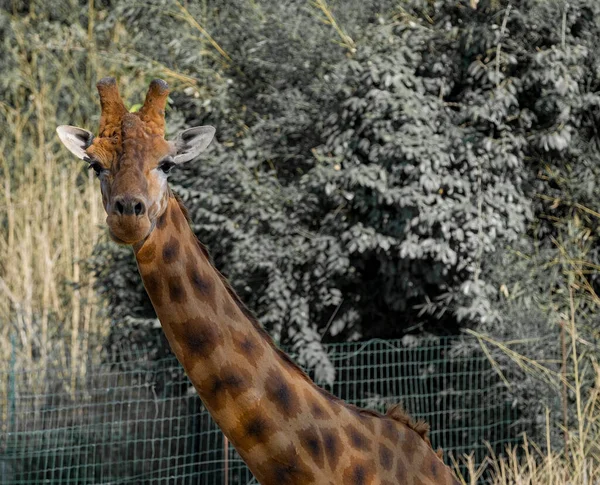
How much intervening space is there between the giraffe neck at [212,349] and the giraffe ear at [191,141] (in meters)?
0.22

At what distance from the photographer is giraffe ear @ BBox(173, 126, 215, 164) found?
317 centimetres

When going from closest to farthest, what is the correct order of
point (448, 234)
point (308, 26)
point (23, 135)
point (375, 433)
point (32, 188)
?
point (375, 433) → point (448, 234) → point (308, 26) → point (32, 188) → point (23, 135)

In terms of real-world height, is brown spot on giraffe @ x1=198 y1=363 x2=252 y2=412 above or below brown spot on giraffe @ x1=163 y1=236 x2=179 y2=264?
below

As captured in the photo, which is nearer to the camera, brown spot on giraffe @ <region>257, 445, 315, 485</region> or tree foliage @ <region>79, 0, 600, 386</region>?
brown spot on giraffe @ <region>257, 445, 315, 485</region>

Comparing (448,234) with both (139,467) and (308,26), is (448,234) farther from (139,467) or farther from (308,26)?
(139,467)

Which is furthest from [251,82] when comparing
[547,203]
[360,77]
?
[547,203]

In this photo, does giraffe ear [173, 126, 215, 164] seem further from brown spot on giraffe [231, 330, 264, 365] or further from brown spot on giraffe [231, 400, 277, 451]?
brown spot on giraffe [231, 400, 277, 451]

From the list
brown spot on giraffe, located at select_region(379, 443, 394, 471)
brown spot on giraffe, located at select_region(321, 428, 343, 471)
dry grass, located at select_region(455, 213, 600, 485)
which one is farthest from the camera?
dry grass, located at select_region(455, 213, 600, 485)

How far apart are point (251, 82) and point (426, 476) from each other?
4.91 m

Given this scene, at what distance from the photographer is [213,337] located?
303 centimetres

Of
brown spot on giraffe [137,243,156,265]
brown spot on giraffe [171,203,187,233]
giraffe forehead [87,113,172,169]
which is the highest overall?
giraffe forehead [87,113,172,169]

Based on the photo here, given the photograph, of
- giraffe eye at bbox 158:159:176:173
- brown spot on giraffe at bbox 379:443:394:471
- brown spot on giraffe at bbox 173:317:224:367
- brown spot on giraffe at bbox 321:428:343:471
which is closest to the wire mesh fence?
brown spot on giraffe at bbox 379:443:394:471

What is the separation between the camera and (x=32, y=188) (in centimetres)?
924

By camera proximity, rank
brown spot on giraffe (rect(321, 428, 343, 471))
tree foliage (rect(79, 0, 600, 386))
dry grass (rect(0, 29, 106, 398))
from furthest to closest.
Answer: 1. dry grass (rect(0, 29, 106, 398))
2. tree foliage (rect(79, 0, 600, 386))
3. brown spot on giraffe (rect(321, 428, 343, 471))
